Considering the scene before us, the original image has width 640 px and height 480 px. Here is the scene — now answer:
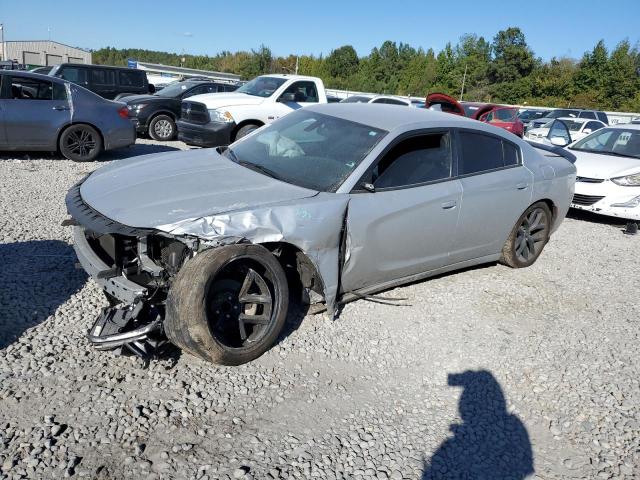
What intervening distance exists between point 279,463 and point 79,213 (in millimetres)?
2129

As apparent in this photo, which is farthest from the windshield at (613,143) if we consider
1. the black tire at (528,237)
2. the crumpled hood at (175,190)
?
the crumpled hood at (175,190)

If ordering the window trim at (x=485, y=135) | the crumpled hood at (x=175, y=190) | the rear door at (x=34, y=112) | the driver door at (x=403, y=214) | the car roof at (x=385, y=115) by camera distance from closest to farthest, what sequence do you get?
the crumpled hood at (x=175, y=190), the driver door at (x=403, y=214), the car roof at (x=385, y=115), the window trim at (x=485, y=135), the rear door at (x=34, y=112)

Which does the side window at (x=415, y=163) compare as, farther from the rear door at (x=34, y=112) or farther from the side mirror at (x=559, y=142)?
the rear door at (x=34, y=112)

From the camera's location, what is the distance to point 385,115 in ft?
15.9

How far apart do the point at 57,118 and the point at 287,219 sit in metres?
7.08

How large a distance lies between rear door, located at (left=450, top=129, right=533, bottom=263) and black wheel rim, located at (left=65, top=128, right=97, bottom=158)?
6.98 metres

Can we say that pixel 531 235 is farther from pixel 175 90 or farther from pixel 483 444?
pixel 175 90

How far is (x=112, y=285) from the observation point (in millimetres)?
3504

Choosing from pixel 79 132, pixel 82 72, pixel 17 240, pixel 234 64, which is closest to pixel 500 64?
pixel 234 64

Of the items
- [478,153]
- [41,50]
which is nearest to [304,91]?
[478,153]

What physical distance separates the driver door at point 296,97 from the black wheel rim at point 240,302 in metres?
8.26

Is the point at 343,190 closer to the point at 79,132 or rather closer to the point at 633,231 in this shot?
the point at 633,231

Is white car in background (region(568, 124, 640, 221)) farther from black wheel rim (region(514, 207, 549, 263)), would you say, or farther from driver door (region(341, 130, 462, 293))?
driver door (region(341, 130, 462, 293))

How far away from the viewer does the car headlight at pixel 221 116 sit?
1096 cm
